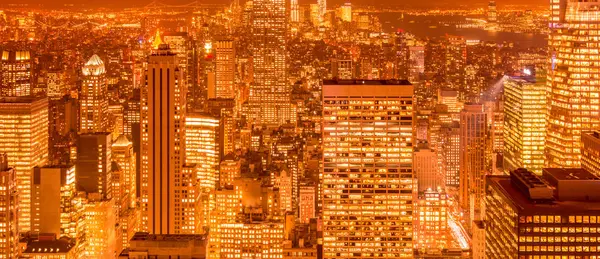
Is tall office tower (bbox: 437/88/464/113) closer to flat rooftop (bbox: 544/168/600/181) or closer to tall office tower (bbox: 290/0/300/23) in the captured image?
tall office tower (bbox: 290/0/300/23)

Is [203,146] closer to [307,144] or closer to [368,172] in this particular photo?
[307,144]

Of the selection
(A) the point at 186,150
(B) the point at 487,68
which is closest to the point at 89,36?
(A) the point at 186,150

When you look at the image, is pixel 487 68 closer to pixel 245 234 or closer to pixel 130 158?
pixel 245 234

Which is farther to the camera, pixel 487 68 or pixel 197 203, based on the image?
pixel 487 68

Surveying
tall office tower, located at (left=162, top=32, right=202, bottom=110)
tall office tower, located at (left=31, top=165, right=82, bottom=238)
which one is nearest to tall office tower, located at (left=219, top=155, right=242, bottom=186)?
tall office tower, located at (left=162, top=32, right=202, bottom=110)

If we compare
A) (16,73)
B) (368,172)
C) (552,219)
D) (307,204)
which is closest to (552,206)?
(552,219)

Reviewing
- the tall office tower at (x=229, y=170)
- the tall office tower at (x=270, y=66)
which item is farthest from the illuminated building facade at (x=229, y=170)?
the tall office tower at (x=270, y=66)
